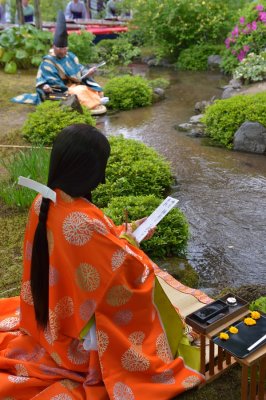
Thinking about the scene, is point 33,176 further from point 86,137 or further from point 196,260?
point 86,137

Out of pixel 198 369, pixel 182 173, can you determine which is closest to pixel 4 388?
pixel 198 369

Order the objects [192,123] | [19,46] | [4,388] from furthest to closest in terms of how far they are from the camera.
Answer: [19,46] → [192,123] → [4,388]

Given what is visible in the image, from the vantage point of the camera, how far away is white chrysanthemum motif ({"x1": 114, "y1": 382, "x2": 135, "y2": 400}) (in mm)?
2615

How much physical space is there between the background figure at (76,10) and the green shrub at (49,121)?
12376 mm

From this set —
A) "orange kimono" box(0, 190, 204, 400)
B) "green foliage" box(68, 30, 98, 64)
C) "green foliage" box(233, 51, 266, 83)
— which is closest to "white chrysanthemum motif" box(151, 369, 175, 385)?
"orange kimono" box(0, 190, 204, 400)

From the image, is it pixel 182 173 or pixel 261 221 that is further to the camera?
pixel 182 173

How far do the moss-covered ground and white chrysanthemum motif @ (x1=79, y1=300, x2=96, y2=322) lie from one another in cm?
50

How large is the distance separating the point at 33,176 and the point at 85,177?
2.66 metres

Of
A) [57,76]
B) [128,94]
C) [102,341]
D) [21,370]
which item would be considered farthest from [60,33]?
[102,341]

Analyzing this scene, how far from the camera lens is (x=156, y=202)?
462 cm

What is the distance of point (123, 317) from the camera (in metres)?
2.69

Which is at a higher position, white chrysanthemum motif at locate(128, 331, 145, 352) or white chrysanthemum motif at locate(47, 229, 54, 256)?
white chrysanthemum motif at locate(47, 229, 54, 256)

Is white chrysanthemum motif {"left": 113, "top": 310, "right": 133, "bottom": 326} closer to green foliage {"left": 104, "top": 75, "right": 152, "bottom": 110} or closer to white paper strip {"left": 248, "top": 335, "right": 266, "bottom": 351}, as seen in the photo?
white paper strip {"left": 248, "top": 335, "right": 266, "bottom": 351}

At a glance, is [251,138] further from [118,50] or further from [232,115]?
[118,50]
